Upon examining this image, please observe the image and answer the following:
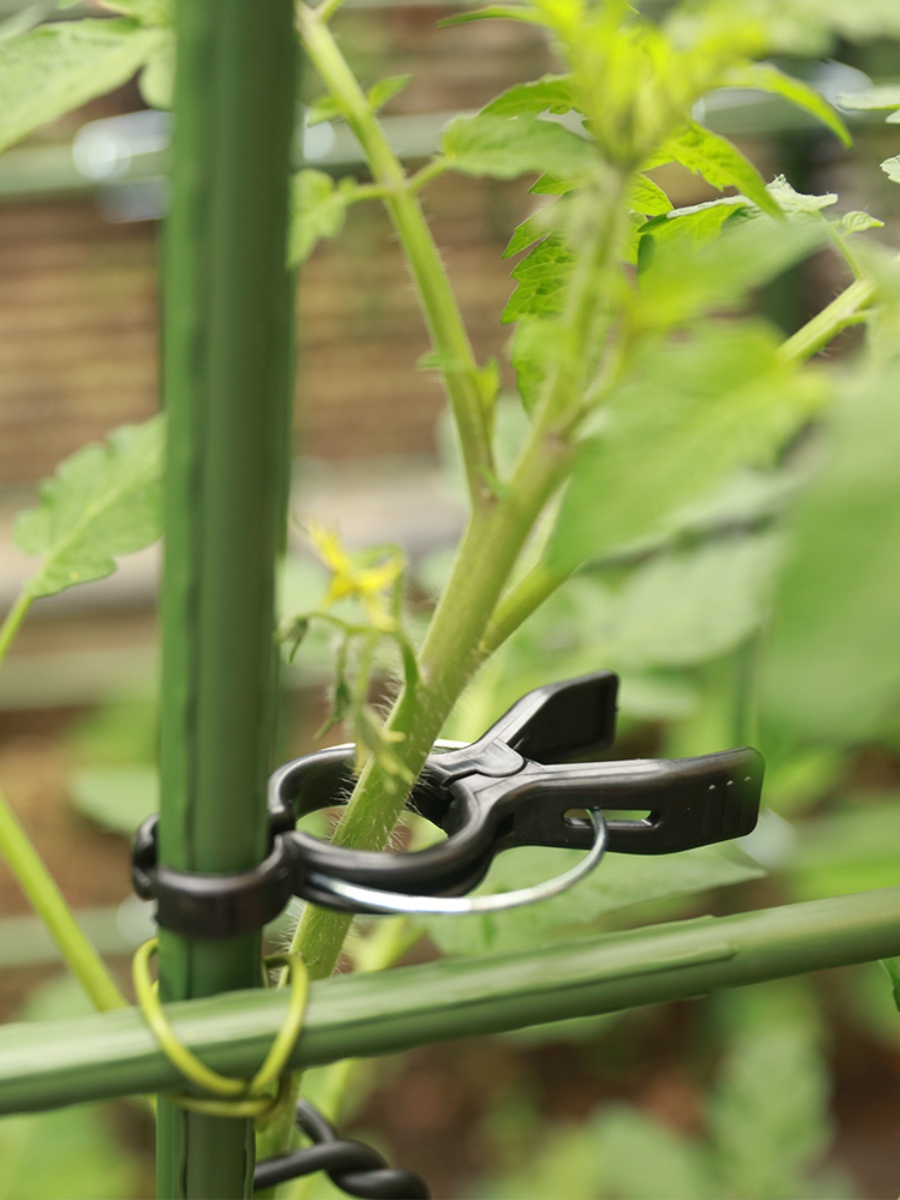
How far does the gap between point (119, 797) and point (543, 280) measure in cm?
44

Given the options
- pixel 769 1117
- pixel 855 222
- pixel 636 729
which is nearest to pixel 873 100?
pixel 855 222

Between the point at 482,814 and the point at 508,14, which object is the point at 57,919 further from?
the point at 508,14

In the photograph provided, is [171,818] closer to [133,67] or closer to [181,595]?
[181,595]

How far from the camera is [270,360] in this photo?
204mm

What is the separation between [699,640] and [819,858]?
330 millimetres

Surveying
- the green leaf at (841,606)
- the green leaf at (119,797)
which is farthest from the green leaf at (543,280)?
the green leaf at (119,797)

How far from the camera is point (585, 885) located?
0.34 m

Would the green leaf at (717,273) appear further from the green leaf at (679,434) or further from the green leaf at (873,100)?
the green leaf at (873,100)

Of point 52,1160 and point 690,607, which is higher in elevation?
point 690,607

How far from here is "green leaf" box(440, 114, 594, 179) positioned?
8.9 inches

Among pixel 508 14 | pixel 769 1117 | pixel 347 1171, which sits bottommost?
pixel 769 1117

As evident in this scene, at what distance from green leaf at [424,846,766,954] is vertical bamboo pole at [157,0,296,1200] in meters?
0.11

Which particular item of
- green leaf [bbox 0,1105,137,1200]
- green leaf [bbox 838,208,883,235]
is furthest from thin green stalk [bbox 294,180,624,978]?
green leaf [bbox 0,1105,137,1200]

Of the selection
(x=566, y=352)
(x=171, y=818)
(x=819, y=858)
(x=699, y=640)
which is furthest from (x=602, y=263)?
(x=819, y=858)
